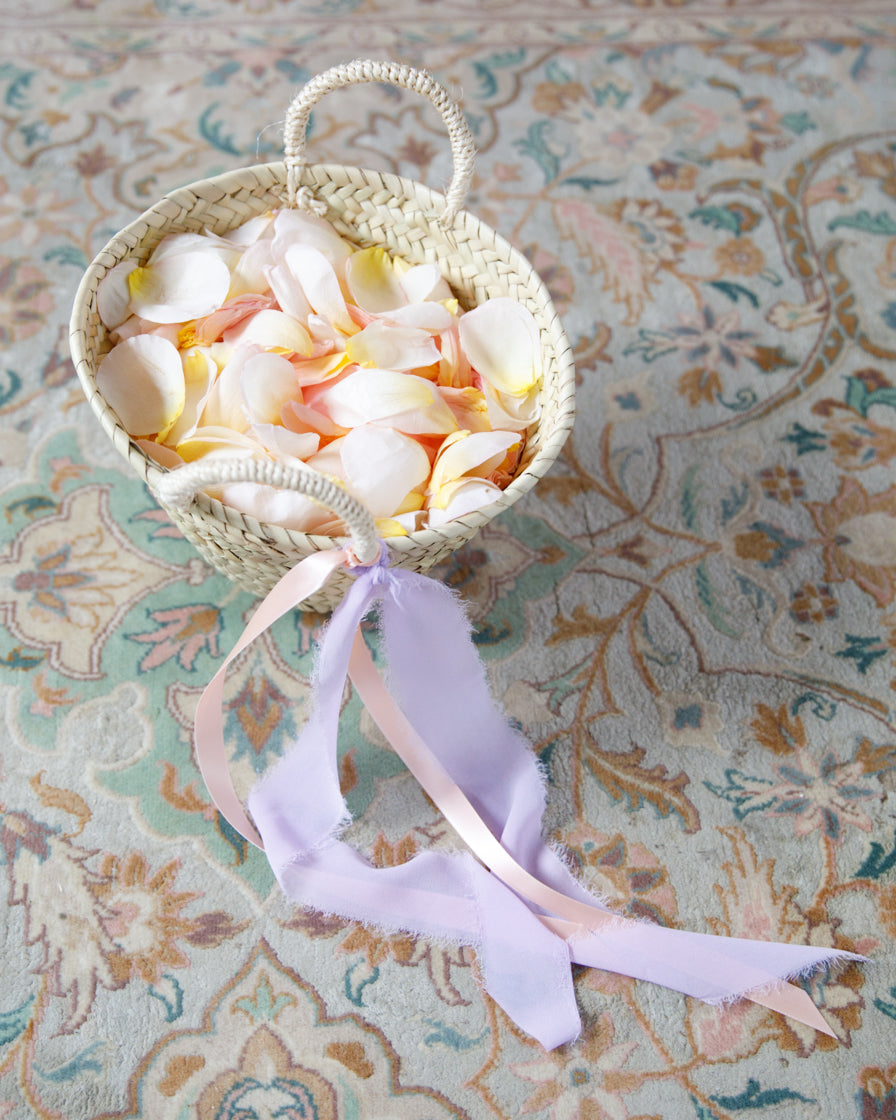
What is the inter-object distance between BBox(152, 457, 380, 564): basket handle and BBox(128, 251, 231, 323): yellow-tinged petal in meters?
0.24

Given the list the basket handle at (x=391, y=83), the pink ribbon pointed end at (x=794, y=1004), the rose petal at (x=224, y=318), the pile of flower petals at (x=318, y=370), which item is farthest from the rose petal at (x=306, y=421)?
the pink ribbon pointed end at (x=794, y=1004)

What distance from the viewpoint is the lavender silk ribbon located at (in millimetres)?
725

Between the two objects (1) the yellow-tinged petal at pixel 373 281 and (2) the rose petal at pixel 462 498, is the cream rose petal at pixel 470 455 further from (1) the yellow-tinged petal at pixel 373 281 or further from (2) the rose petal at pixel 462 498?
(1) the yellow-tinged petal at pixel 373 281

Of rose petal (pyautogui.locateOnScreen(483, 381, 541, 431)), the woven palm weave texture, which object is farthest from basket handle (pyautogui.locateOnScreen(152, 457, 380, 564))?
the woven palm weave texture

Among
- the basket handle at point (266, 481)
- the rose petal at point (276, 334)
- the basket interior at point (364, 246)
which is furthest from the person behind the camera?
the rose petal at point (276, 334)

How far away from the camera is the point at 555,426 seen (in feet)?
2.30

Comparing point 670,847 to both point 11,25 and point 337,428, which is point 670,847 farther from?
point 11,25

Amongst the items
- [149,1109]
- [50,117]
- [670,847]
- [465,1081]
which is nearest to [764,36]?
[50,117]

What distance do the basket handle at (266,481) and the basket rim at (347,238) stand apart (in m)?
0.05

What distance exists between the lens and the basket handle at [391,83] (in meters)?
0.69

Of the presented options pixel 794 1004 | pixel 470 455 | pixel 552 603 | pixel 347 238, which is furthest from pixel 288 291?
pixel 794 1004

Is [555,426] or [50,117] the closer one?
[555,426]

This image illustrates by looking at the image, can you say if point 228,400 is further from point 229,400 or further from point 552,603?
point 552,603

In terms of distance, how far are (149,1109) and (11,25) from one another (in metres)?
1.44
